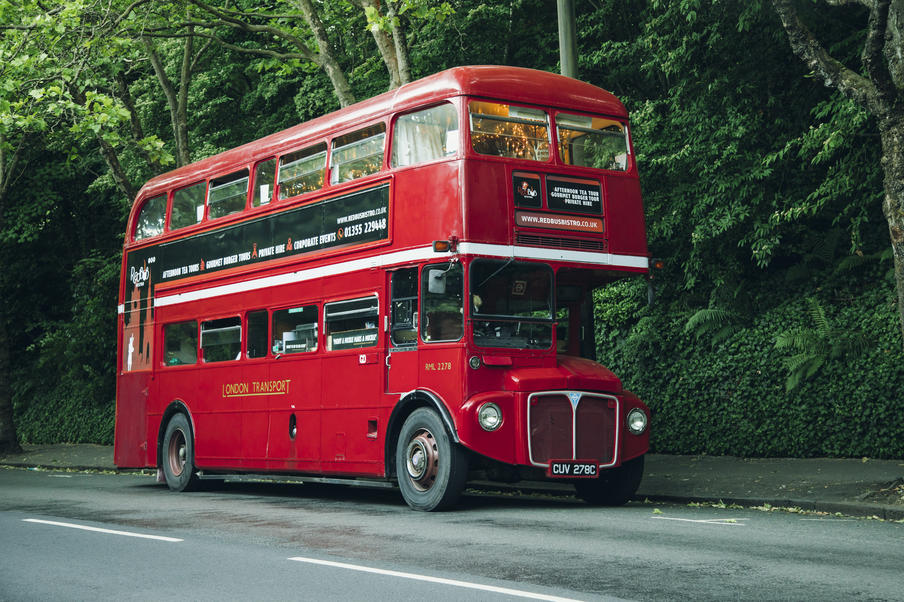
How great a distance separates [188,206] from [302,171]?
133 inches

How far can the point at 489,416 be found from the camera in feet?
38.3

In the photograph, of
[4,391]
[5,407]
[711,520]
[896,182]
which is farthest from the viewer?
[5,407]

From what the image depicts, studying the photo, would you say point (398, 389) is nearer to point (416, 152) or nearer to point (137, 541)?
point (416, 152)

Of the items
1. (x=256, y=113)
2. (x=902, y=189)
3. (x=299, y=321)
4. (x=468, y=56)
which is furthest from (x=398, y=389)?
(x=256, y=113)

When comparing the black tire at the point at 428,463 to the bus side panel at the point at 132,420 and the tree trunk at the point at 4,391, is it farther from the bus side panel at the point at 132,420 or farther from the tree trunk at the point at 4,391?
the tree trunk at the point at 4,391

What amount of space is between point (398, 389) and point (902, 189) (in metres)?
5.87

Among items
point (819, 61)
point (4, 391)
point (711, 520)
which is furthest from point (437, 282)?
point (4, 391)

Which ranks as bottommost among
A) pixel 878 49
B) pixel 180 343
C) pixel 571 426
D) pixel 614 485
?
pixel 614 485

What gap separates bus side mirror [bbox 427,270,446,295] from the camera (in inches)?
481

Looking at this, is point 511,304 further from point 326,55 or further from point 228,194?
point 326,55

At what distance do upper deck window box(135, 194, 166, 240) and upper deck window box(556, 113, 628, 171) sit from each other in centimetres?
784

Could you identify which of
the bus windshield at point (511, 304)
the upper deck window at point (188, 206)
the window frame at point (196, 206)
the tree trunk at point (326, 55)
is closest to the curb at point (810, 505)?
the bus windshield at point (511, 304)

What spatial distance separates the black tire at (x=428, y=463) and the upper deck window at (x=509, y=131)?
298 cm

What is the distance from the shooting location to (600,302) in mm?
19906
